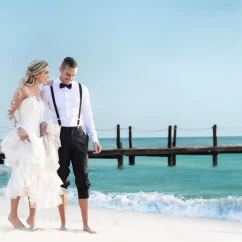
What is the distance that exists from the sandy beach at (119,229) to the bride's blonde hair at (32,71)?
1.22 meters

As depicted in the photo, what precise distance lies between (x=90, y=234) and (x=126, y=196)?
5.61 metres

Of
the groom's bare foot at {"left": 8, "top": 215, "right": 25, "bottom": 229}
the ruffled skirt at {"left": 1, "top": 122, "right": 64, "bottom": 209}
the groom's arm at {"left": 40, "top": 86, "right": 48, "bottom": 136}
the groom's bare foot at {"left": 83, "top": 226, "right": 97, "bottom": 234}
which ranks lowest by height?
the groom's bare foot at {"left": 83, "top": 226, "right": 97, "bottom": 234}

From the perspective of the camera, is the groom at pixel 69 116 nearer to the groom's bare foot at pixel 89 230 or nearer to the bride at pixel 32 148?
the bride at pixel 32 148

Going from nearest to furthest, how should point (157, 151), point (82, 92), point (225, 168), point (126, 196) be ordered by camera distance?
point (82, 92), point (126, 196), point (157, 151), point (225, 168)

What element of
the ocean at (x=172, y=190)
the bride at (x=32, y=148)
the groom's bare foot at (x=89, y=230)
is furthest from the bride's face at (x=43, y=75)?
the ocean at (x=172, y=190)

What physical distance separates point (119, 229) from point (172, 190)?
33.8 ft

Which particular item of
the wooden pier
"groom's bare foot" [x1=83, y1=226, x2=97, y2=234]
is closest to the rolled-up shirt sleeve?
"groom's bare foot" [x1=83, y1=226, x2=97, y2=234]

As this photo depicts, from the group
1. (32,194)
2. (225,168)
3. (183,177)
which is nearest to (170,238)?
(32,194)

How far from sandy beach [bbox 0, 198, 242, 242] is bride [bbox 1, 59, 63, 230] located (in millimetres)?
261

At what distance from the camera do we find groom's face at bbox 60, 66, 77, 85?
13.9ft

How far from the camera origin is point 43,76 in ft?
13.6

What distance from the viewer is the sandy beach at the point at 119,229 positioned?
411 centimetres

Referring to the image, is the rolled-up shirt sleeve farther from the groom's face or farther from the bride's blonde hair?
the bride's blonde hair

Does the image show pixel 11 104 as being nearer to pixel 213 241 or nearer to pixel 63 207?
pixel 63 207
